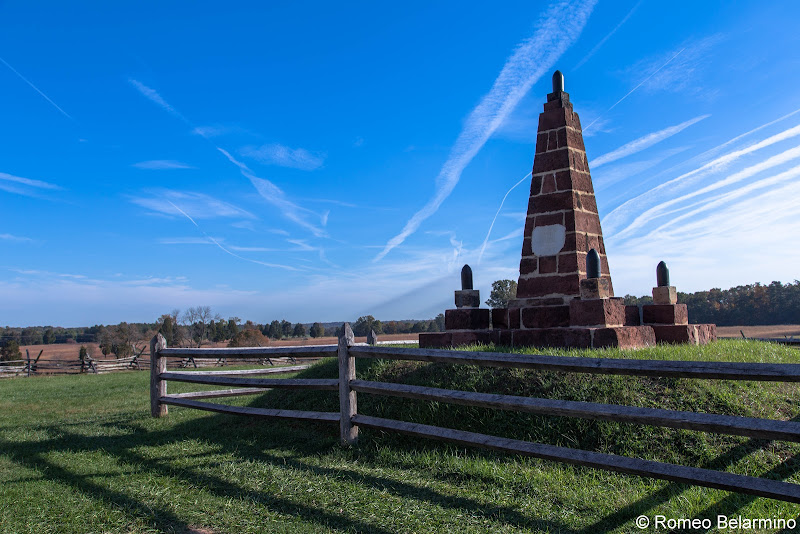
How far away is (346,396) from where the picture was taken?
Answer: 609 centimetres

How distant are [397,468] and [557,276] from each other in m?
4.61

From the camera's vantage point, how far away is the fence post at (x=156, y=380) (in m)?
8.95

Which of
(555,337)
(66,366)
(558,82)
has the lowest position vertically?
(66,366)

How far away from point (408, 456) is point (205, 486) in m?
1.95

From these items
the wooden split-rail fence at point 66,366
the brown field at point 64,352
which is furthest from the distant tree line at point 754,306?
the brown field at point 64,352

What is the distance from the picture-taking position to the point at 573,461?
4270 mm

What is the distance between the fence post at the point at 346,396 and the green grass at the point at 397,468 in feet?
0.62

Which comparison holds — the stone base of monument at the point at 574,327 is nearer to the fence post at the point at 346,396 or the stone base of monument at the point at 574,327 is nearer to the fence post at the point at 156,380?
the fence post at the point at 346,396

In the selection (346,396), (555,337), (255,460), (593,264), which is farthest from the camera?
(555,337)

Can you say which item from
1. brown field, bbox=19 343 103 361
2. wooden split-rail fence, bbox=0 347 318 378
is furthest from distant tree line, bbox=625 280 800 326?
brown field, bbox=19 343 103 361

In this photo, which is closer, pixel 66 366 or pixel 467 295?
pixel 467 295

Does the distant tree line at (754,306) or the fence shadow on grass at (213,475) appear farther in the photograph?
the distant tree line at (754,306)

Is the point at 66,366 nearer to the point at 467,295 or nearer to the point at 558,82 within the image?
the point at 467,295

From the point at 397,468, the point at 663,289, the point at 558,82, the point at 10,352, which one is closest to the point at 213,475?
the point at 397,468
